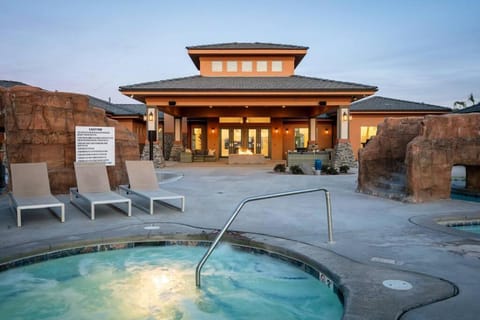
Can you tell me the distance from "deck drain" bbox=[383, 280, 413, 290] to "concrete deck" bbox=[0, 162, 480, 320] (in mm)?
62

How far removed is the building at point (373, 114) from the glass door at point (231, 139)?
28.9 ft

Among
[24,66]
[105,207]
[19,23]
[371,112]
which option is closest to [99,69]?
[24,66]

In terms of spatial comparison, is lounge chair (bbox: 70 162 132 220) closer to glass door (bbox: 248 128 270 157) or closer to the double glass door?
the double glass door

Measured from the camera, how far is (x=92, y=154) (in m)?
10.0

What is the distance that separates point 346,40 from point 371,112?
31.0 feet

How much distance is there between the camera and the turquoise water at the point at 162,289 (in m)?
3.97

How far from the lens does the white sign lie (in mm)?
9859

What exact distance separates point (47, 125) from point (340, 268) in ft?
28.0

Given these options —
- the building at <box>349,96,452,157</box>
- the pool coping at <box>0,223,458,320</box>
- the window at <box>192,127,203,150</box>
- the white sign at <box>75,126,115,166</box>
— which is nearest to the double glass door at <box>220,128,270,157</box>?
the window at <box>192,127,203,150</box>

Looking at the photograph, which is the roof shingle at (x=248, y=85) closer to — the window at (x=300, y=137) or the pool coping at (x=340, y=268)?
the window at (x=300, y=137)

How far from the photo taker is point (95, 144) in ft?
33.2

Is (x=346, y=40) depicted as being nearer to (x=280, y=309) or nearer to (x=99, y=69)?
(x=99, y=69)

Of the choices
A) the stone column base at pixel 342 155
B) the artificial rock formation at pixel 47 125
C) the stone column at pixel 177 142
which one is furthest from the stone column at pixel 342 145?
the artificial rock formation at pixel 47 125

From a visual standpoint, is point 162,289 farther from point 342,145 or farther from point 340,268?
point 342,145
